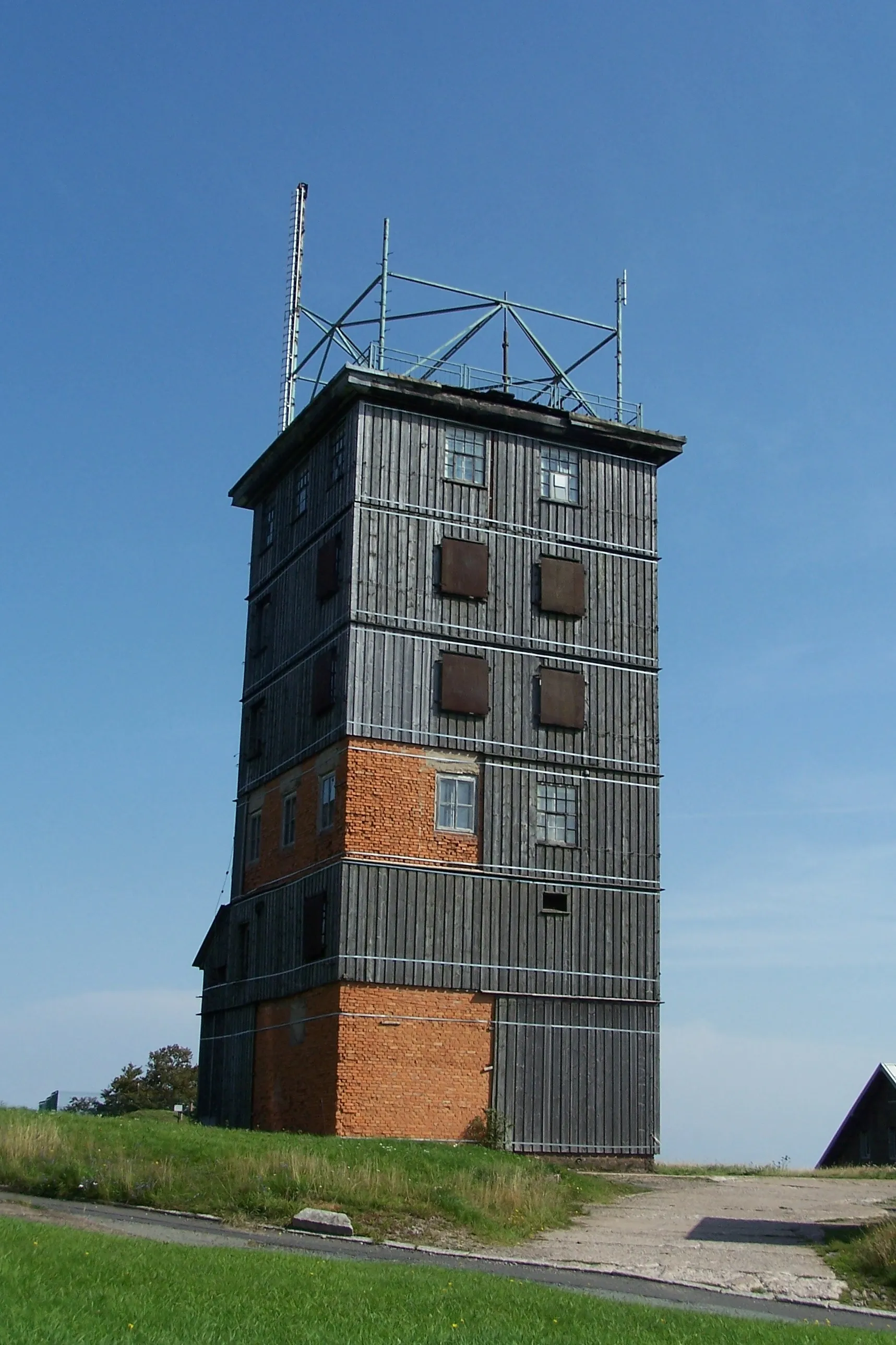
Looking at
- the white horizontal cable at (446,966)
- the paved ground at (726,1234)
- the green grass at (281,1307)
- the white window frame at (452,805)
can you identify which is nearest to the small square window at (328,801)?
the white window frame at (452,805)

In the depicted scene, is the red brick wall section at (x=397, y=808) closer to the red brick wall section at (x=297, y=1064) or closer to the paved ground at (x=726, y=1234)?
the red brick wall section at (x=297, y=1064)

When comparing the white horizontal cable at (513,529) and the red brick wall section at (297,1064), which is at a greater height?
the white horizontal cable at (513,529)

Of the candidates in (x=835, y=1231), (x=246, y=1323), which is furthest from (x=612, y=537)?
(x=246, y=1323)

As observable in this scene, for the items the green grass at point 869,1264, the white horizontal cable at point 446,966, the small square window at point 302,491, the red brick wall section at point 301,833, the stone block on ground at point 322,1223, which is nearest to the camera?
the green grass at point 869,1264

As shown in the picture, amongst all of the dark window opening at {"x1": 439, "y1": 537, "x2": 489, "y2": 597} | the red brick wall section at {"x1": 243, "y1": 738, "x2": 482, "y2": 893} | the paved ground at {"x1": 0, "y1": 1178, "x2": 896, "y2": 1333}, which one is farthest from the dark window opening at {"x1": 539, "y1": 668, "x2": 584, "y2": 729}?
the paved ground at {"x1": 0, "y1": 1178, "x2": 896, "y2": 1333}

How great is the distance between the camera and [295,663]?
39844 millimetres

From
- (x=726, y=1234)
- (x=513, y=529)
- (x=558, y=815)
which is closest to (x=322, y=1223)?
(x=726, y=1234)

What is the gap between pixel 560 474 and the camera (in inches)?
1587

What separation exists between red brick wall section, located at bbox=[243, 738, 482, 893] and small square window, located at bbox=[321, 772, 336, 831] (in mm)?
182

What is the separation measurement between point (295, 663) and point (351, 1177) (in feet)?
58.2

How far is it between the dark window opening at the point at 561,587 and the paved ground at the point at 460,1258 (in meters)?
19.1

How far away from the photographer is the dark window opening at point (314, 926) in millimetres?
35906

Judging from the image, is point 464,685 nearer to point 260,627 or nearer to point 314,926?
point 314,926

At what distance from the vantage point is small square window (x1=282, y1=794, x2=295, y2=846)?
128 ft
